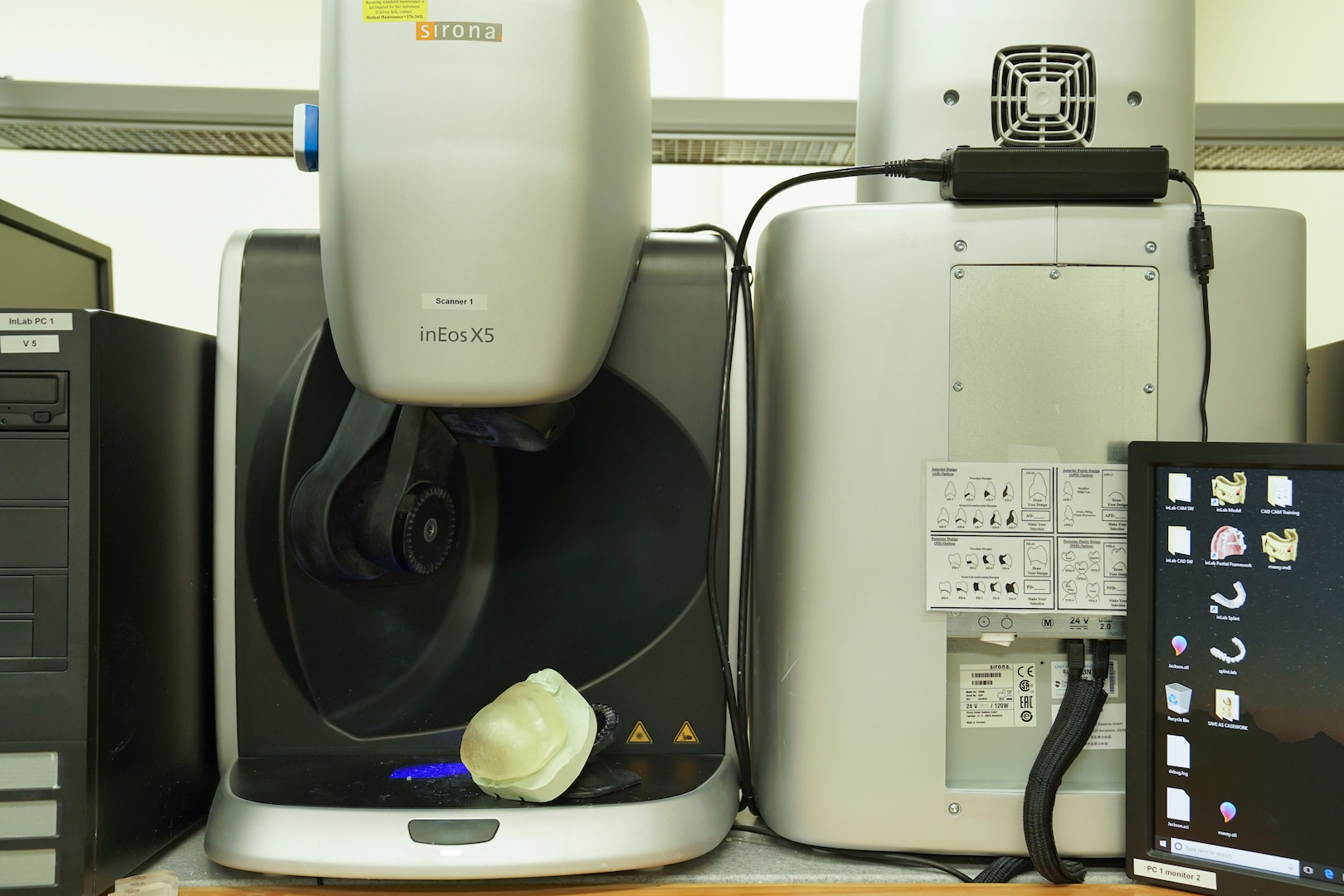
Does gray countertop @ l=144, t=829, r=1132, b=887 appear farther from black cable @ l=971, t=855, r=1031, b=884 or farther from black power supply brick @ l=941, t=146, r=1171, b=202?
black power supply brick @ l=941, t=146, r=1171, b=202

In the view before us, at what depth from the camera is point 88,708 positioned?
0.46m

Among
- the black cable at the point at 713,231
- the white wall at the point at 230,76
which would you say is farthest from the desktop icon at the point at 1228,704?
the white wall at the point at 230,76

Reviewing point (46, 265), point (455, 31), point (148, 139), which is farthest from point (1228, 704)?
point (148, 139)

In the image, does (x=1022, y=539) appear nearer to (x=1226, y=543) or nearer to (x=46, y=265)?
(x=1226, y=543)

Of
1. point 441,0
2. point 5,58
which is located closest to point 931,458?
point 441,0

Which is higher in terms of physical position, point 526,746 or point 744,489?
point 744,489

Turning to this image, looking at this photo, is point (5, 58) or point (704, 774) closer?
point (704, 774)

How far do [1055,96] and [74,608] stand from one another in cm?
64

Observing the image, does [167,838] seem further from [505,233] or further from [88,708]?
[505,233]

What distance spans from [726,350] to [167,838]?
462mm

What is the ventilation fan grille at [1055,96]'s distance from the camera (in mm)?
551

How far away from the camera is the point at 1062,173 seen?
518 millimetres

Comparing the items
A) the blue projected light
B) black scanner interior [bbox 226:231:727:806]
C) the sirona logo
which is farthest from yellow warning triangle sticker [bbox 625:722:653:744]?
the sirona logo

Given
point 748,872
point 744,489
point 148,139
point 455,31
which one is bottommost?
point 748,872
